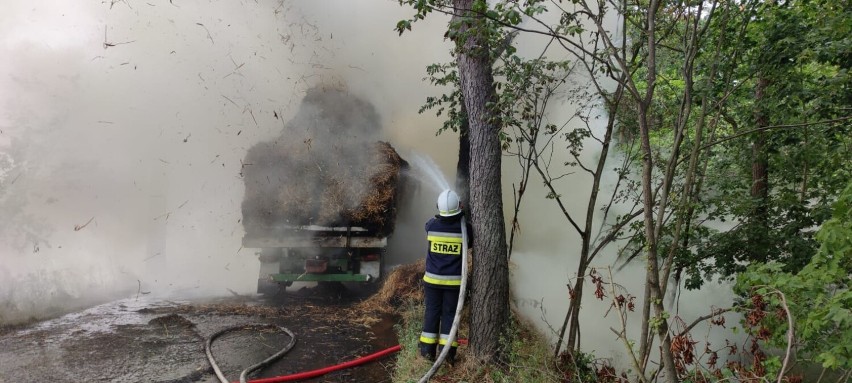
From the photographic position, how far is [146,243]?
906 centimetres

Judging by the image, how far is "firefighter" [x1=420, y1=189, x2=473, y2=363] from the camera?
4578mm

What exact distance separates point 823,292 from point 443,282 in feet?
9.41

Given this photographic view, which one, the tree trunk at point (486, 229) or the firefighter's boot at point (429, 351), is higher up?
the tree trunk at point (486, 229)

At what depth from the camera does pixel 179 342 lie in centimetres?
536

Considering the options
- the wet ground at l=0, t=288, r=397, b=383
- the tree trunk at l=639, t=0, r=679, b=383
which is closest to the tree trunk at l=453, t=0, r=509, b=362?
the wet ground at l=0, t=288, r=397, b=383

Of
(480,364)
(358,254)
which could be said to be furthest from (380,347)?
(358,254)

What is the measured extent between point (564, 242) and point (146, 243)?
8.07 metres

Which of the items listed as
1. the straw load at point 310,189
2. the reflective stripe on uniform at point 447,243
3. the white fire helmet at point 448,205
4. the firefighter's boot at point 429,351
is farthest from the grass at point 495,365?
the straw load at point 310,189

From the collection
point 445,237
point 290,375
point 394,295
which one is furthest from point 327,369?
point 394,295

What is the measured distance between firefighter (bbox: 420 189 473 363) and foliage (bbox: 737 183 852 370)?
238 cm

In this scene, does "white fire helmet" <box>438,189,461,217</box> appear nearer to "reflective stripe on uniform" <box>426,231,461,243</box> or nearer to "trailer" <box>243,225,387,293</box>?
"reflective stripe on uniform" <box>426,231,461,243</box>

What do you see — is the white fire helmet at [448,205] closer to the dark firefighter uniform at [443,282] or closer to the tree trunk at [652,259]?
the dark firefighter uniform at [443,282]

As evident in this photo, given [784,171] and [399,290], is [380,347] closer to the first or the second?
[399,290]

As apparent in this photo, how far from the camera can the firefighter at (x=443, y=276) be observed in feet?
15.0
